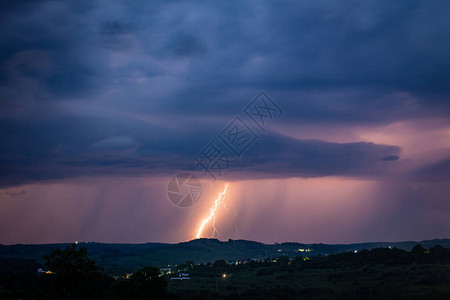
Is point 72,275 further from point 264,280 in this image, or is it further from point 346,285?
point 264,280

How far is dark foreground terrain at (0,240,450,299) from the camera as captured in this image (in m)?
34.6

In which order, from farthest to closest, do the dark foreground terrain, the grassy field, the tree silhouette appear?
the grassy field < the dark foreground terrain < the tree silhouette

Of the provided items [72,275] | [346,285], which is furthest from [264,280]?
[72,275]

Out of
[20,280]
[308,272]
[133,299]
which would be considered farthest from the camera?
[308,272]

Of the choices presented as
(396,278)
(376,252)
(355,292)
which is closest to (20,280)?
(355,292)

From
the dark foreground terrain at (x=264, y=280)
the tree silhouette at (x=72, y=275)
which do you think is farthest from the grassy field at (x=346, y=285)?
the tree silhouette at (x=72, y=275)

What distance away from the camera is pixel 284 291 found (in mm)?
95750

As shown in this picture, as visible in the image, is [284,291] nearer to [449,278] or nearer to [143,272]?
[449,278]

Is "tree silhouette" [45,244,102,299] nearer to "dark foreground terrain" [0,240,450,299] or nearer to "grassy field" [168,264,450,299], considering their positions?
"dark foreground terrain" [0,240,450,299]

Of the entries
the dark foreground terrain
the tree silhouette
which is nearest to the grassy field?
the dark foreground terrain

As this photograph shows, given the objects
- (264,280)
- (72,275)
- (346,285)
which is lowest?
(346,285)

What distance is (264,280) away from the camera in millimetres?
126625

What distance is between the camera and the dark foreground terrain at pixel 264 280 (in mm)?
34625

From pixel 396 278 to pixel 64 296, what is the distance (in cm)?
8036
